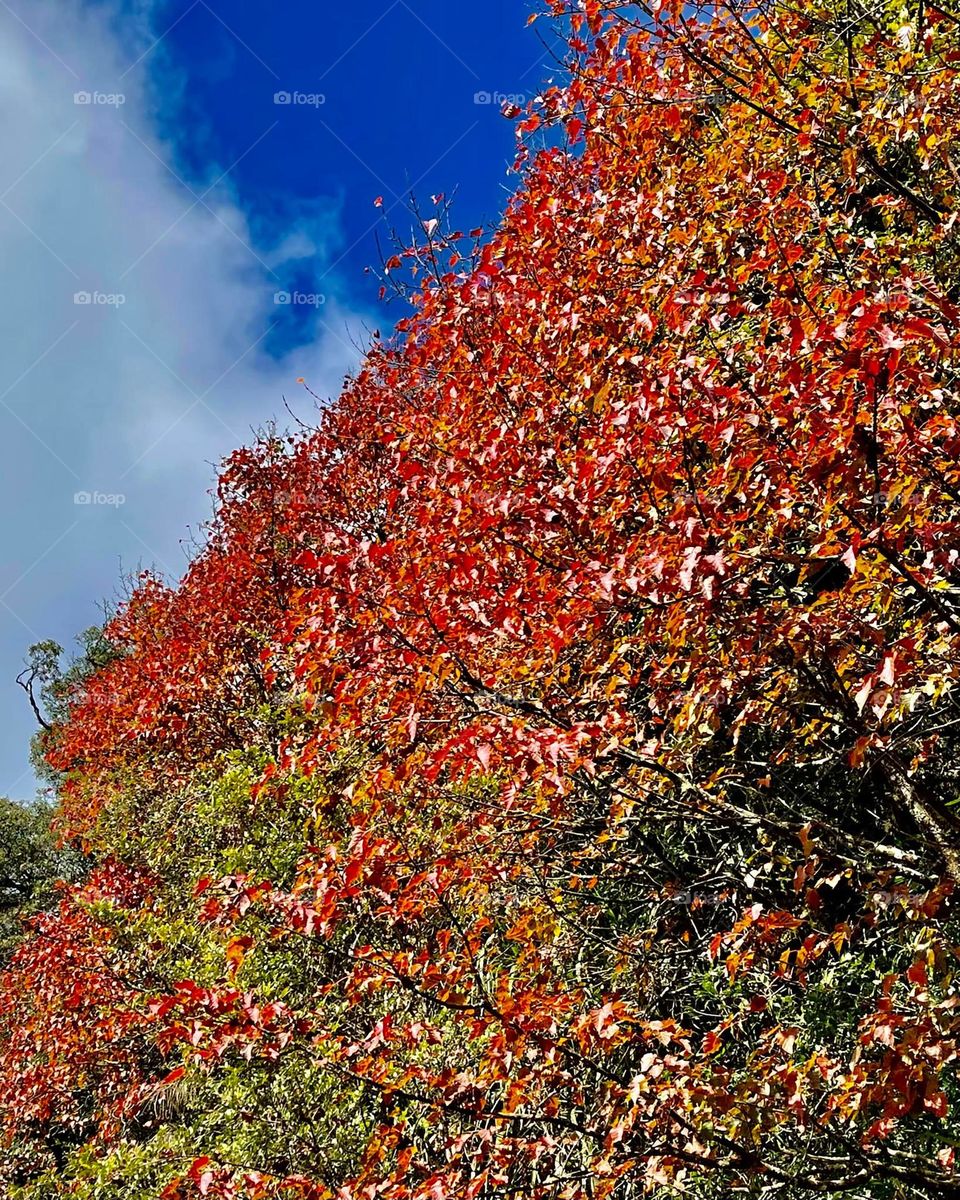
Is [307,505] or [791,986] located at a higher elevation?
[307,505]

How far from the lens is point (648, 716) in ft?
20.3

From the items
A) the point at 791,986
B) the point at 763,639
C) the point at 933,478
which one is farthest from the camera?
the point at 791,986

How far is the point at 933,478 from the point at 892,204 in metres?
2.58

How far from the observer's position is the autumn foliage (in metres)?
3.44

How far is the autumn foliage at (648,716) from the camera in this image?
135 inches

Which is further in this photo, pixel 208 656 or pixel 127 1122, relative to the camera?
pixel 208 656

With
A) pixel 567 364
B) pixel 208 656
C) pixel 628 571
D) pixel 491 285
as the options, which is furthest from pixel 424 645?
pixel 208 656

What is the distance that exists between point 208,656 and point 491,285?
1124cm

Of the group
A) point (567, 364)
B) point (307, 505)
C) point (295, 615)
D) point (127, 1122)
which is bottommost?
point (127, 1122)

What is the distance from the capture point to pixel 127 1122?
10.3 m

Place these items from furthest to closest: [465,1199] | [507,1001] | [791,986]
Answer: [791,986] → [507,1001] → [465,1199]

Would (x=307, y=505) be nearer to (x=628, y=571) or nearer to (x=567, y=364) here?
(x=567, y=364)

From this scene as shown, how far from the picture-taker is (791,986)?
5.47 metres

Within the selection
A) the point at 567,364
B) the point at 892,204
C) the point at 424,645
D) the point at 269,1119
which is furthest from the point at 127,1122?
the point at 892,204
